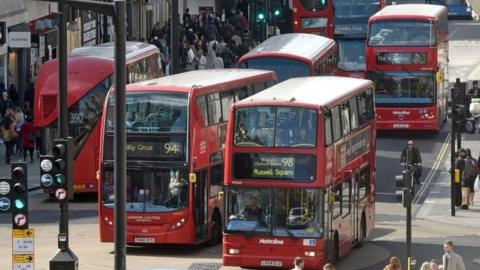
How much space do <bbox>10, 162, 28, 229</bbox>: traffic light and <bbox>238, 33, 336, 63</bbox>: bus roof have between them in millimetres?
24065

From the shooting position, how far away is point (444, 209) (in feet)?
150

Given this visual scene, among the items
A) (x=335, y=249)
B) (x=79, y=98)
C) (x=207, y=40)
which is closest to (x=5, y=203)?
(x=335, y=249)

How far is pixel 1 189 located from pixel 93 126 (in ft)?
52.1

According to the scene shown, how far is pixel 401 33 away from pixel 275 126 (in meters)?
24.3

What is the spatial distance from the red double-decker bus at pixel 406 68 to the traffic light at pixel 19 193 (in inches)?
1193

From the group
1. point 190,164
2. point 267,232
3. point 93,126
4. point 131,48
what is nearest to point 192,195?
point 190,164

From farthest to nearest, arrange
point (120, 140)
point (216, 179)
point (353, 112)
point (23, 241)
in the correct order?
point (216, 179)
point (353, 112)
point (23, 241)
point (120, 140)

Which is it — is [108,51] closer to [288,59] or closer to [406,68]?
[288,59]

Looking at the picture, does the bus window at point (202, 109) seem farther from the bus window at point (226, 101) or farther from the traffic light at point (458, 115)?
the traffic light at point (458, 115)

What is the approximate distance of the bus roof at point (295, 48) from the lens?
51.8 meters

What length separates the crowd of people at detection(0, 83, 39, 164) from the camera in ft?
162

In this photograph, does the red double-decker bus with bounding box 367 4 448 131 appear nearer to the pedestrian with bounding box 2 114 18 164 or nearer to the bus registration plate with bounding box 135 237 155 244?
the pedestrian with bounding box 2 114 18 164

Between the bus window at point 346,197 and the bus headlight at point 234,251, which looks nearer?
the bus headlight at point 234,251

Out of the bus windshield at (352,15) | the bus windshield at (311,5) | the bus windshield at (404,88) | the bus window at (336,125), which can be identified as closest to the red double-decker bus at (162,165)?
the bus window at (336,125)
